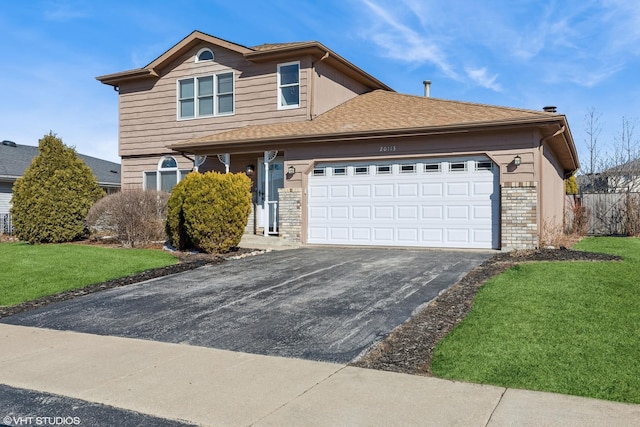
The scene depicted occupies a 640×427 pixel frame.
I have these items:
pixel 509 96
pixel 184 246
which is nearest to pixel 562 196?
pixel 509 96

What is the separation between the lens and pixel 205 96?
63.5ft

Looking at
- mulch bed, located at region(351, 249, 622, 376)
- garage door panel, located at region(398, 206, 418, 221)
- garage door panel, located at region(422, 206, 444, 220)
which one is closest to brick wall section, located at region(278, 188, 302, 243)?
garage door panel, located at region(398, 206, 418, 221)

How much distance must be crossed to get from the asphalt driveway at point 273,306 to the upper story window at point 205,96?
911 cm

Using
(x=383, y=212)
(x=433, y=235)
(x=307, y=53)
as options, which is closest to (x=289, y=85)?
(x=307, y=53)

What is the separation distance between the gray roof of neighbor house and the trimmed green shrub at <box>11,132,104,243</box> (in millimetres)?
10891

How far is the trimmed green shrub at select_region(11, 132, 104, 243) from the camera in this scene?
15.3 m

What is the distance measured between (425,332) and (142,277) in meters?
6.43

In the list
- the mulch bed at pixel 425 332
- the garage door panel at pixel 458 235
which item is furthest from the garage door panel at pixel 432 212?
the mulch bed at pixel 425 332

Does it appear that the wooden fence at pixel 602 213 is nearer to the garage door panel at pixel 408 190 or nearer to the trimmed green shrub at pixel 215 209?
the garage door panel at pixel 408 190

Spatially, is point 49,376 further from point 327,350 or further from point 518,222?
point 518,222

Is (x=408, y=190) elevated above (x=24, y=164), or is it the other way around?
(x=24, y=164)

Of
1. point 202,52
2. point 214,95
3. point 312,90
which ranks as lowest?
point 312,90

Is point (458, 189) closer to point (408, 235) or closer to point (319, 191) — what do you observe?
point (408, 235)

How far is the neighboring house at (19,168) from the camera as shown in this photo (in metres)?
24.9
